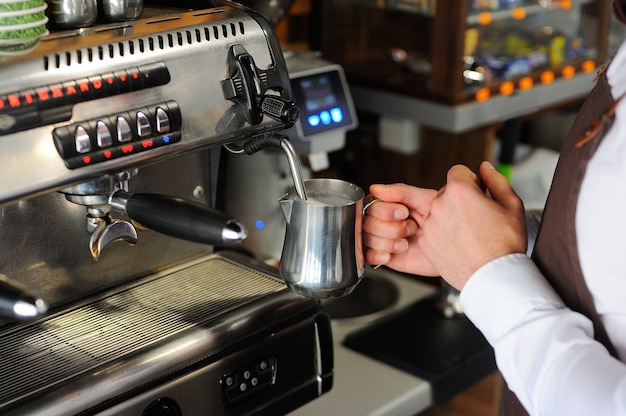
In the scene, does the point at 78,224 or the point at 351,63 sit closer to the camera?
the point at 78,224

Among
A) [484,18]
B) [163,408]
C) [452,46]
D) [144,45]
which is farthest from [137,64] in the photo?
[484,18]

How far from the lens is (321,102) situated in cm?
156

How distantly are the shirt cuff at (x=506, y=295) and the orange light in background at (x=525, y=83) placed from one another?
1247 millimetres

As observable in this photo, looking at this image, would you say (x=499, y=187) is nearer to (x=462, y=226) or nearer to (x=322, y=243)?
(x=462, y=226)

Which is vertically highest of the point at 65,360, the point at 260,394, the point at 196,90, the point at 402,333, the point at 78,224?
the point at 196,90

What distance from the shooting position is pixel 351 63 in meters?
2.16

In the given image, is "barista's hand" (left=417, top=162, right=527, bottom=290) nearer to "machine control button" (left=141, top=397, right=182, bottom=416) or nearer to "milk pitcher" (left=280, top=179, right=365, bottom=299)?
"milk pitcher" (left=280, top=179, right=365, bottom=299)

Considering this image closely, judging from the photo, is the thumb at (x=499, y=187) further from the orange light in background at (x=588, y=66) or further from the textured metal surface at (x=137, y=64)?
the orange light in background at (x=588, y=66)

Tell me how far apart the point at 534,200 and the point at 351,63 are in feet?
1.91

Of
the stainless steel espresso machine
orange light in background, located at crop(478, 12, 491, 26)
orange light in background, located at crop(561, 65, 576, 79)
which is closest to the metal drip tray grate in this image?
the stainless steel espresso machine

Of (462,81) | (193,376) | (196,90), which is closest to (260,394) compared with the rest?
(193,376)

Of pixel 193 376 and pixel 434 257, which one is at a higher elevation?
A: pixel 434 257

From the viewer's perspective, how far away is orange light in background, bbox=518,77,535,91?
2.17 m

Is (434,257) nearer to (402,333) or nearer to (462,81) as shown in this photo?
(402,333)
